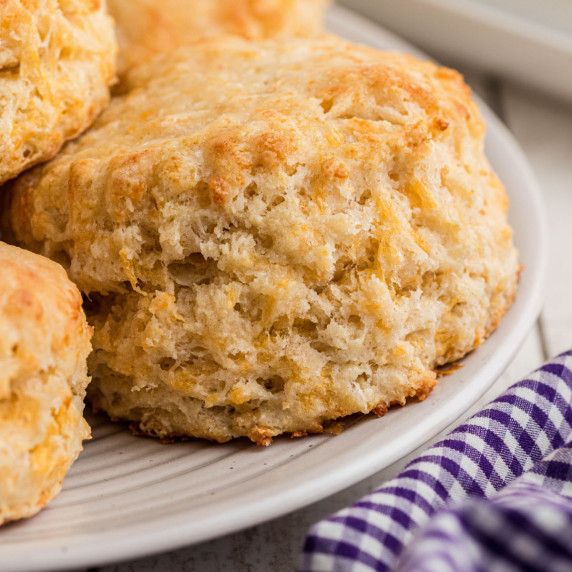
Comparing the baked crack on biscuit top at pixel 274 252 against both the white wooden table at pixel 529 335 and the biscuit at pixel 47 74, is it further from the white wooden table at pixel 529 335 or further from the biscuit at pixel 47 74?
the white wooden table at pixel 529 335

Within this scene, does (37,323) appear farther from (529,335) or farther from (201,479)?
(529,335)

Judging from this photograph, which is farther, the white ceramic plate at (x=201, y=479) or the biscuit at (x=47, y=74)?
the biscuit at (x=47, y=74)

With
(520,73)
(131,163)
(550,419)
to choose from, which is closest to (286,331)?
(131,163)

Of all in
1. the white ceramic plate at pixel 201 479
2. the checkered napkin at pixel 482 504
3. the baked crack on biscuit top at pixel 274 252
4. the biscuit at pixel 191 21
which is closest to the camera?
the checkered napkin at pixel 482 504

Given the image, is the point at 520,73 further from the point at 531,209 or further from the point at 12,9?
→ the point at 12,9

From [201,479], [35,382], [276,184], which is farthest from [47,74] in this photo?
[201,479]

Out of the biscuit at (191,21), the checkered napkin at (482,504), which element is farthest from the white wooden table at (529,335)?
the biscuit at (191,21)
